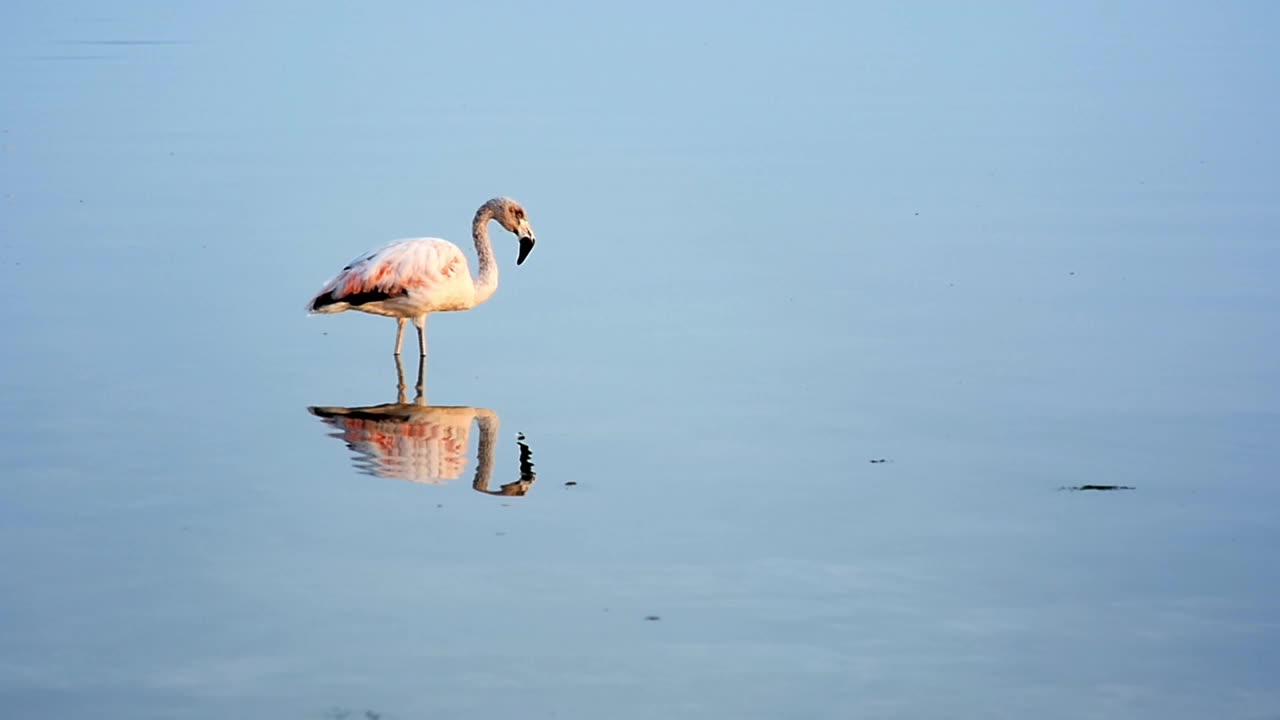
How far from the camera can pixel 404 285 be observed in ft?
40.0

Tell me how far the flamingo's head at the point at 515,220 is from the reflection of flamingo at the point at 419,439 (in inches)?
87.0

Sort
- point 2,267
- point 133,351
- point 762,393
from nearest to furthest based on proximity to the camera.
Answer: point 762,393 → point 133,351 → point 2,267

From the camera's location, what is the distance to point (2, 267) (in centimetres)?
1387

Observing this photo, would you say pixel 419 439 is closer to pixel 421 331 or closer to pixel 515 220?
pixel 421 331

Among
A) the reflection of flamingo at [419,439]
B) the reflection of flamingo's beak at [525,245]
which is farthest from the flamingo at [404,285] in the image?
the reflection of flamingo at [419,439]

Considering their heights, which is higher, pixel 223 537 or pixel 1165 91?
pixel 1165 91

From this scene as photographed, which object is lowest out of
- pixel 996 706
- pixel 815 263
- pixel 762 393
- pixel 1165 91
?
pixel 996 706

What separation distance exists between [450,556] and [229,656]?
1.32 meters

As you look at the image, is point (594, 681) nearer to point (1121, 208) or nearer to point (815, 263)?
point (815, 263)

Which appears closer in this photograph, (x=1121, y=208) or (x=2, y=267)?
(x=2, y=267)

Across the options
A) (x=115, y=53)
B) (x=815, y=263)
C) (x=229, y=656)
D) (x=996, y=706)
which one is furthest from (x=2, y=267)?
(x=115, y=53)

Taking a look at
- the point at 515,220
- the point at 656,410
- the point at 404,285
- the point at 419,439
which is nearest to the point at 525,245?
the point at 515,220

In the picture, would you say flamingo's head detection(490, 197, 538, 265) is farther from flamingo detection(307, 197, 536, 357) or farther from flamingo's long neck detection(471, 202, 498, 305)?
flamingo detection(307, 197, 536, 357)

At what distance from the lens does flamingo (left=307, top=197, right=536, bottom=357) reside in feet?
39.9
